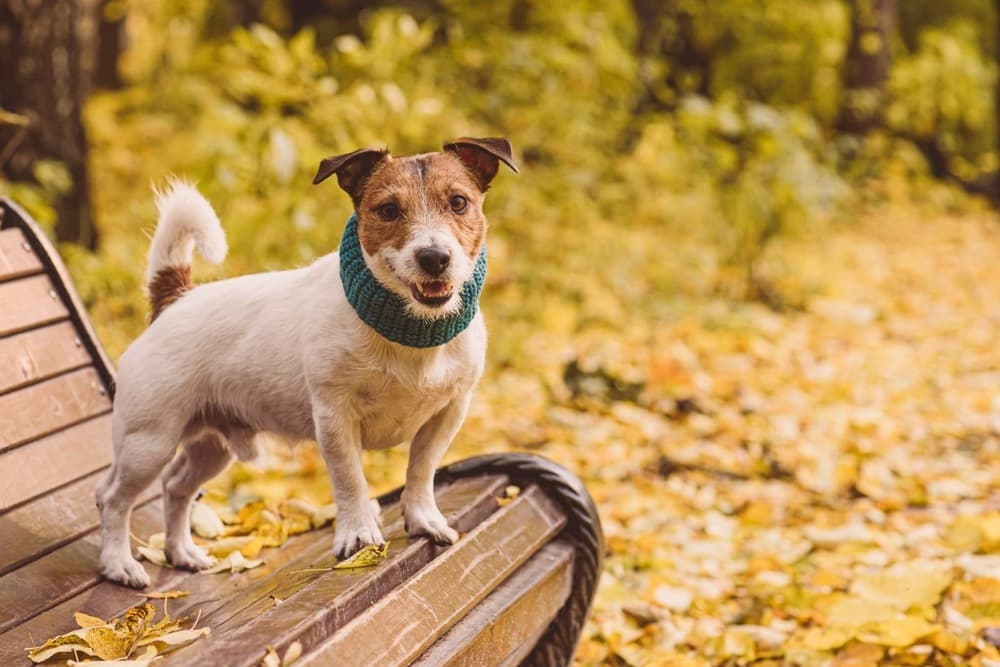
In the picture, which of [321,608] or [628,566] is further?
[628,566]

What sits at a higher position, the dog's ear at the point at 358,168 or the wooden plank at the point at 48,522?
the dog's ear at the point at 358,168

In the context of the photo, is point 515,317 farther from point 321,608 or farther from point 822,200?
point 321,608

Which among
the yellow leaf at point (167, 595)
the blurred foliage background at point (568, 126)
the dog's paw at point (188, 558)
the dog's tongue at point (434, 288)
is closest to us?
the dog's tongue at point (434, 288)

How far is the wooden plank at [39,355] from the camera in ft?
10.1

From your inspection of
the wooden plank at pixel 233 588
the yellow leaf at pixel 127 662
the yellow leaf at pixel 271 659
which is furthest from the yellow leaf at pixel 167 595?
the yellow leaf at pixel 271 659

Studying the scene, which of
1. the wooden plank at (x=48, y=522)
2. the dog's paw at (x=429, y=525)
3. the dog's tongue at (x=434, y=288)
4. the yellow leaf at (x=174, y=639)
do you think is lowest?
the wooden plank at (x=48, y=522)

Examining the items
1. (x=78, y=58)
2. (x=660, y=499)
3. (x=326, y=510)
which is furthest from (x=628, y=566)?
(x=78, y=58)

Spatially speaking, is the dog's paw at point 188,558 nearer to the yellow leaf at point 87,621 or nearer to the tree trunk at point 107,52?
the yellow leaf at point 87,621

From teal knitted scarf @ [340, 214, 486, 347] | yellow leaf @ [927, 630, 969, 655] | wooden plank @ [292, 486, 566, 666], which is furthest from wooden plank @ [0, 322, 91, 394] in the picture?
yellow leaf @ [927, 630, 969, 655]

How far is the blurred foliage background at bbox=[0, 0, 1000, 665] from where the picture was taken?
13.8 feet

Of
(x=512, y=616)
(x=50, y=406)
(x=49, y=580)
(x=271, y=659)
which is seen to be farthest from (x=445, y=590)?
(x=50, y=406)

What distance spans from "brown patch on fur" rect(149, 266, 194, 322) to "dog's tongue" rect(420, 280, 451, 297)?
0.95 meters

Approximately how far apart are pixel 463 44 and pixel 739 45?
19.2ft

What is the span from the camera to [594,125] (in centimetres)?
860
